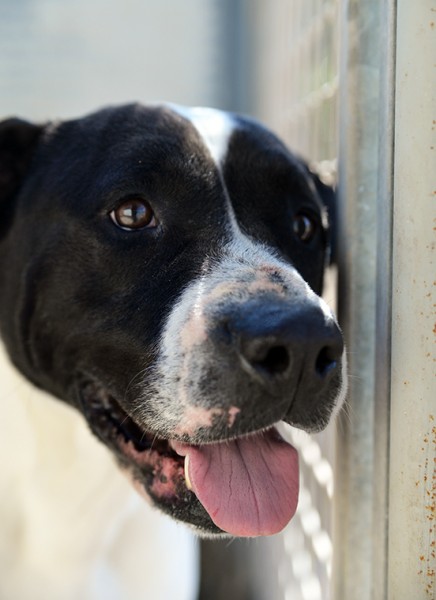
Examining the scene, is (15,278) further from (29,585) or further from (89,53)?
(89,53)

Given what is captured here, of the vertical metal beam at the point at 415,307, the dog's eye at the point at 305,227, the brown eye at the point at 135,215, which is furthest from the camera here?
the dog's eye at the point at 305,227

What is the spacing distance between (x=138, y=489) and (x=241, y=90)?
3373 mm

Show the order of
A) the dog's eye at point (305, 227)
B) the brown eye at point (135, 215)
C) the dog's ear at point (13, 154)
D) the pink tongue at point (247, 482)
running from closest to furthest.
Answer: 1. the pink tongue at point (247, 482)
2. the brown eye at point (135, 215)
3. the dog's eye at point (305, 227)
4. the dog's ear at point (13, 154)

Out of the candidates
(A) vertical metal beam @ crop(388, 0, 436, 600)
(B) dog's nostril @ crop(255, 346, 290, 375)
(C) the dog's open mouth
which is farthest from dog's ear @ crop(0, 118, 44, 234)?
(A) vertical metal beam @ crop(388, 0, 436, 600)

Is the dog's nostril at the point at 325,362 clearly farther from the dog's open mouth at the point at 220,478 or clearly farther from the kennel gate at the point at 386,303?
the dog's open mouth at the point at 220,478

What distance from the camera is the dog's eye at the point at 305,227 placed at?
6.45 feet

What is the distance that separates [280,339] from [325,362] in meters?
0.16

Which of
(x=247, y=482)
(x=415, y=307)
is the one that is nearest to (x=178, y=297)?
(x=247, y=482)

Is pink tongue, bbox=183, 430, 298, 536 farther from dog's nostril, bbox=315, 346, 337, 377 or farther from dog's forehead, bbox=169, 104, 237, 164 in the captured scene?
dog's forehead, bbox=169, 104, 237, 164

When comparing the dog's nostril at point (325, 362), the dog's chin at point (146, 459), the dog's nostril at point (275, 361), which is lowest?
the dog's chin at point (146, 459)

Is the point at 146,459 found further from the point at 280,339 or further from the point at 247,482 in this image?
the point at 280,339

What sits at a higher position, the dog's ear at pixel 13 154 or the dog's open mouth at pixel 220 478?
the dog's ear at pixel 13 154

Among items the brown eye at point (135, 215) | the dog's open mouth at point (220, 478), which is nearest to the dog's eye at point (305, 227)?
the brown eye at point (135, 215)

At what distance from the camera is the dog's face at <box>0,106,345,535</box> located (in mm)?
1401
